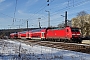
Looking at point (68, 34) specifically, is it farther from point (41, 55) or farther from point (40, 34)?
point (41, 55)

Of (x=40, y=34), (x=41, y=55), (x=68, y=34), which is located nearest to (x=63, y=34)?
(x=68, y=34)

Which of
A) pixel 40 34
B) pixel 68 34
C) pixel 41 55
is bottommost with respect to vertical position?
pixel 41 55

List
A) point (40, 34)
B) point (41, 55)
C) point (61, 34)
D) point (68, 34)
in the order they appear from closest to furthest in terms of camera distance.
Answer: point (41, 55) < point (68, 34) < point (61, 34) < point (40, 34)

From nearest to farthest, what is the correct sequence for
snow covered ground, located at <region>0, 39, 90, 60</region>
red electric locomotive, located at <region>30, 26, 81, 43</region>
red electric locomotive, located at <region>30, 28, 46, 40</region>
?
snow covered ground, located at <region>0, 39, 90, 60</region> < red electric locomotive, located at <region>30, 26, 81, 43</region> < red electric locomotive, located at <region>30, 28, 46, 40</region>

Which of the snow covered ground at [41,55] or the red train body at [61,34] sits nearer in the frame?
the snow covered ground at [41,55]

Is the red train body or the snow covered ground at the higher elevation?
Answer: the red train body

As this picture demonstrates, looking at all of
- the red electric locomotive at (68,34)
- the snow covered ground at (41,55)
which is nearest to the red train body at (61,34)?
the red electric locomotive at (68,34)

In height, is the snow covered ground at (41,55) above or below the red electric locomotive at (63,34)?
below

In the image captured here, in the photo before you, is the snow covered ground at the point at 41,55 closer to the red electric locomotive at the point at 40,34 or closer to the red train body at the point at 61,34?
the red train body at the point at 61,34

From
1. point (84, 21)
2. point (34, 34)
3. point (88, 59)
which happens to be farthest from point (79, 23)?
point (88, 59)

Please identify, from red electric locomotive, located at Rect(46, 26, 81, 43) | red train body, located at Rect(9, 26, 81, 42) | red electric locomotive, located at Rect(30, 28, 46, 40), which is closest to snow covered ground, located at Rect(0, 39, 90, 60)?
red electric locomotive, located at Rect(46, 26, 81, 43)

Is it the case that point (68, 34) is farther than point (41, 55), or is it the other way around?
point (68, 34)

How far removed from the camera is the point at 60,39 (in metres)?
40.4

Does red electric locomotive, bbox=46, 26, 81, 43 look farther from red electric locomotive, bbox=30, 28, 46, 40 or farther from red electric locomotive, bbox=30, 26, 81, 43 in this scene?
red electric locomotive, bbox=30, 28, 46, 40
